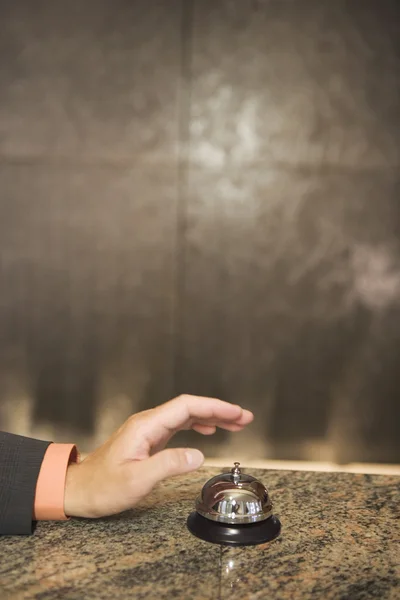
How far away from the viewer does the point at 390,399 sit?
2607 mm

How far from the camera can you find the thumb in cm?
74

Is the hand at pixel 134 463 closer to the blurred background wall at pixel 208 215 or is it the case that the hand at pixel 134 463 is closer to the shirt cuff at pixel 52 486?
the shirt cuff at pixel 52 486

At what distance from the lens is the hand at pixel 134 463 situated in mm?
748

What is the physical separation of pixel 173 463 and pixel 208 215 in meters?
1.93

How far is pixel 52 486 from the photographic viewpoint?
0.80 metres

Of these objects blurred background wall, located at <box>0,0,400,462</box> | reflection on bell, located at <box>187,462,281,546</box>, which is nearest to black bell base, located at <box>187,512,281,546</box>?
reflection on bell, located at <box>187,462,281,546</box>

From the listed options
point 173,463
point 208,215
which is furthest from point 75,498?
point 208,215

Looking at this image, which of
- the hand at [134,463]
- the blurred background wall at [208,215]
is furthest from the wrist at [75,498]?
the blurred background wall at [208,215]

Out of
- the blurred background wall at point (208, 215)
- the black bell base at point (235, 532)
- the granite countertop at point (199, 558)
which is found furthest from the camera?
the blurred background wall at point (208, 215)

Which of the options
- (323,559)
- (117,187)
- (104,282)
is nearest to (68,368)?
(104,282)

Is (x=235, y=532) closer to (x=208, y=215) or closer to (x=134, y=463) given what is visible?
(x=134, y=463)

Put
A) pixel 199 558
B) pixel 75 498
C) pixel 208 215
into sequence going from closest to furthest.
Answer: pixel 199 558 → pixel 75 498 → pixel 208 215

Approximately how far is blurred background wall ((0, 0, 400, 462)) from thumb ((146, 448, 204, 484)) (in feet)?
6.11

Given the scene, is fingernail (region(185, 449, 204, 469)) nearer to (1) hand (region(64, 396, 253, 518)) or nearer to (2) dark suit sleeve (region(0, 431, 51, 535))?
(1) hand (region(64, 396, 253, 518))
